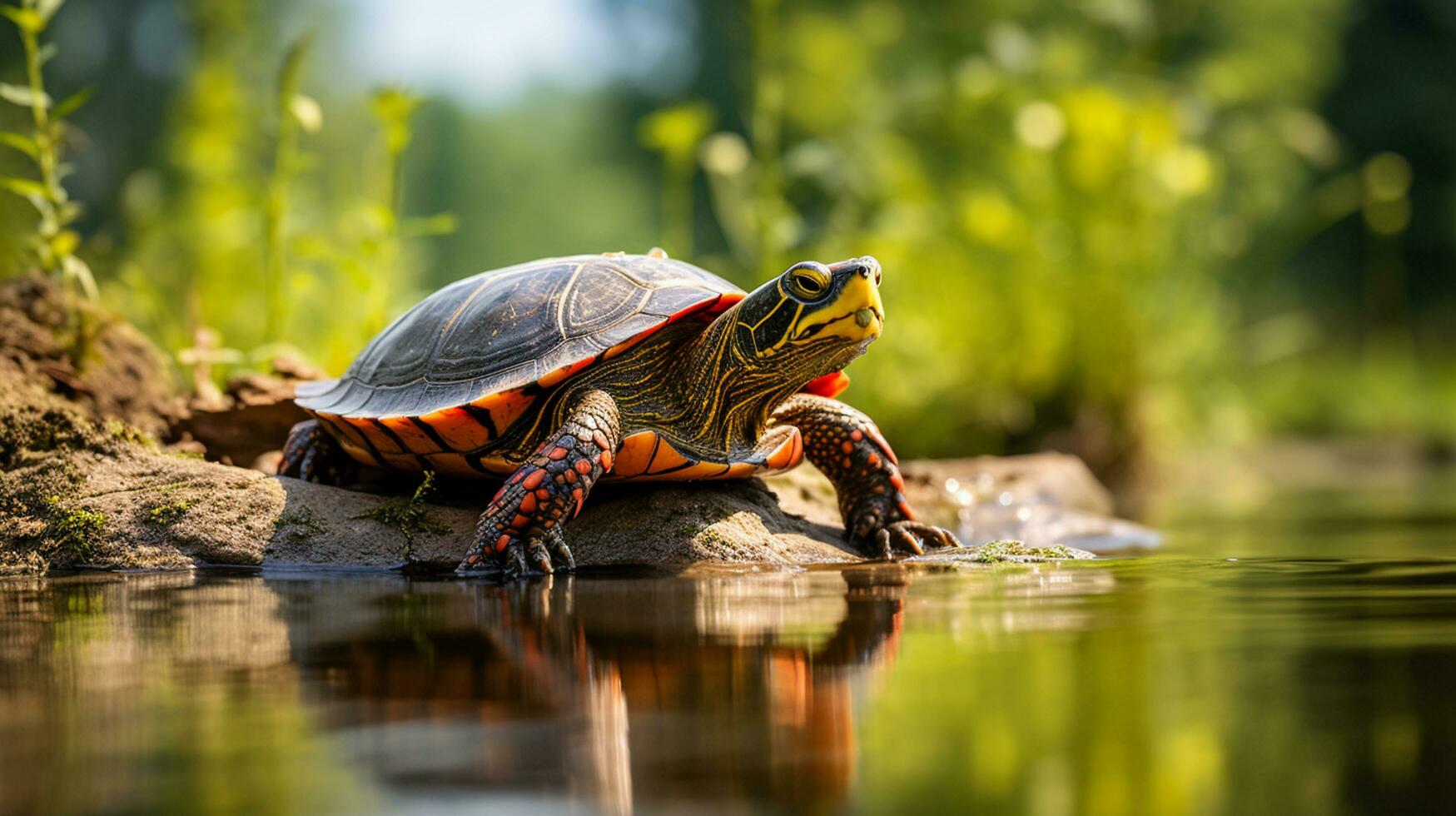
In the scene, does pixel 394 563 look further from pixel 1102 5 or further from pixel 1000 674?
pixel 1102 5

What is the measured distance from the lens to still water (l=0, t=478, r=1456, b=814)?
42.7 inches

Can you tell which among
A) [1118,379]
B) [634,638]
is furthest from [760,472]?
[1118,379]

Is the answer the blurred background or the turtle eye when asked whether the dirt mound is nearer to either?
the blurred background

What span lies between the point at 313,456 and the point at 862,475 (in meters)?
2.08

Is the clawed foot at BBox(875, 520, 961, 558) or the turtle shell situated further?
the clawed foot at BBox(875, 520, 961, 558)

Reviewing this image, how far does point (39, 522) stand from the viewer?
3.45 meters

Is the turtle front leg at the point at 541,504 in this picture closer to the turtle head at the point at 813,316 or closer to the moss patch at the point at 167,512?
the turtle head at the point at 813,316

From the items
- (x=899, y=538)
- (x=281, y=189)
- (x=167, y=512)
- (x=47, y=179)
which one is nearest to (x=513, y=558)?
(x=167, y=512)

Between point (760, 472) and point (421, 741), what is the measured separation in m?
2.64

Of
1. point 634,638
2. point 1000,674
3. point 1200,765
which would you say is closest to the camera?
point 1200,765

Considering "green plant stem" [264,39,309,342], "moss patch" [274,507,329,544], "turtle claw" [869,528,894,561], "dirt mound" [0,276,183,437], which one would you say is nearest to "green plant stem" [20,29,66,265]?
"dirt mound" [0,276,183,437]

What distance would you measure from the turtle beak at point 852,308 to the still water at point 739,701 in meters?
0.97

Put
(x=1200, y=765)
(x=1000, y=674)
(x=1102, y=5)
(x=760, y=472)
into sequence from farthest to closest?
(x=1102, y=5) < (x=760, y=472) < (x=1000, y=674) < (x=1200, y=765)

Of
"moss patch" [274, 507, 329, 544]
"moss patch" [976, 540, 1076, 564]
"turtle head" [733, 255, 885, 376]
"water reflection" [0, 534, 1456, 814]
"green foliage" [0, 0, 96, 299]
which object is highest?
"green foliage" [0, 0, 96, 299]
